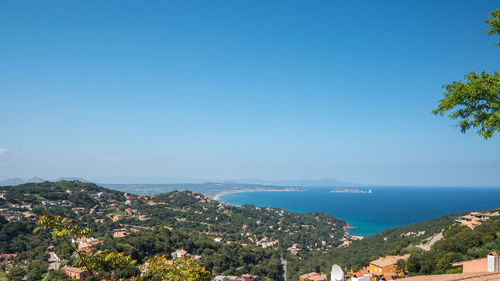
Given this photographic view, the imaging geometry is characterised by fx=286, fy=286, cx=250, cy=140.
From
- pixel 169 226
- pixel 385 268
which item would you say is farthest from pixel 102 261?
pixel 169 226

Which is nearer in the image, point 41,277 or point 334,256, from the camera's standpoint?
point 41,277

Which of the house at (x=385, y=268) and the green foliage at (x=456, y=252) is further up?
the green foliage at (x=456, y=252)

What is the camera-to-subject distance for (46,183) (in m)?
66.7

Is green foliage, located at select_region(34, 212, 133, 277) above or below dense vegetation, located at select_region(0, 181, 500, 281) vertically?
above

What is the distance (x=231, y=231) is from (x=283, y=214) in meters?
32.3

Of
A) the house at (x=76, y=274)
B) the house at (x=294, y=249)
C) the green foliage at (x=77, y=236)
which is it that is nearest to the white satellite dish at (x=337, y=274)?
the green foliage at (x=77, y=236)

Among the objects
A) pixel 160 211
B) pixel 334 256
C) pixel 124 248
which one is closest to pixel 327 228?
pixel 334 256

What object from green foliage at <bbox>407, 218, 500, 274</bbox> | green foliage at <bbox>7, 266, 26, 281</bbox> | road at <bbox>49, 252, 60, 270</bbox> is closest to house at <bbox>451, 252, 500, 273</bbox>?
green foliage at <bbox>407, 218, 500, 274</bbox>

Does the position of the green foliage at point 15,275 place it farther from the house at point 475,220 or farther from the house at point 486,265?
the house at point 475,220

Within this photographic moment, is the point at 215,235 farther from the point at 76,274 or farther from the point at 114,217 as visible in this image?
the point at 76,274

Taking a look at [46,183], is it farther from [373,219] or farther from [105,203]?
[373,219]

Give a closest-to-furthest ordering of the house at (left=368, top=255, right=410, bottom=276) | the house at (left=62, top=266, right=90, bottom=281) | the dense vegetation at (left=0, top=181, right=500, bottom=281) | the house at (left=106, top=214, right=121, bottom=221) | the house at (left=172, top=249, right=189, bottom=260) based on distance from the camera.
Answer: the house at (left=62, top=266, right=90, bottom=281)
the house at (left=368, top=255, right=410, bottom=276)
the dense vegetation at (left=0, top=181, right=500, bottom=281)
the house at (left=172, top=249, right=189, bottom=260)
the house at (left=106, top=214, right=121, bottom=221)

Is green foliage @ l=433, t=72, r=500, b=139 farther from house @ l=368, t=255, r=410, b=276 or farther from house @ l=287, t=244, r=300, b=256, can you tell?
house @ l=287, t=244, r=300, b=256

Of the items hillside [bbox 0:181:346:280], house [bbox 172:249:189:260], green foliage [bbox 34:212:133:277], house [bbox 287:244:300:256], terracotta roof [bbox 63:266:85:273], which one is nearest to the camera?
green foliage [bbox 34:212:133:277]
